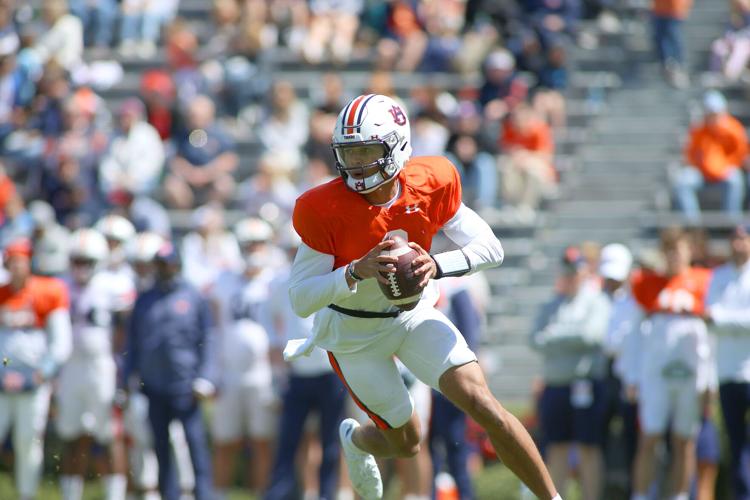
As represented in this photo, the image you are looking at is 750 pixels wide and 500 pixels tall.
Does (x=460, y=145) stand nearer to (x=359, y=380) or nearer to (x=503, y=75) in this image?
(x=503, y=75)

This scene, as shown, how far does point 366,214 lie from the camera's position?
6.20 m

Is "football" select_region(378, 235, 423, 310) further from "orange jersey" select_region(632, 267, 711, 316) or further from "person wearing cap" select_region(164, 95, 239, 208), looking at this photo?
"person wearing cap" select_region(164, 95, 239, 208)

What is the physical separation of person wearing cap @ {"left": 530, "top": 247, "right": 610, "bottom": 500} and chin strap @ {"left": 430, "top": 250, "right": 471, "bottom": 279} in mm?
3940

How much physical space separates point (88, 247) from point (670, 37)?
7.43 m

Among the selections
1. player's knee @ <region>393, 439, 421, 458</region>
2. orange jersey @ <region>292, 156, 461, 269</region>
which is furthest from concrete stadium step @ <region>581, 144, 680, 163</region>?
orange jersey @ <region>292, 156, 461, 269</region>

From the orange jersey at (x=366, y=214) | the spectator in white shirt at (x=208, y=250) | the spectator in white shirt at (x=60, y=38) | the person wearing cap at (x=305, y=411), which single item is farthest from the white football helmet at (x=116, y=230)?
the orange jersey at (x=366, y=214)

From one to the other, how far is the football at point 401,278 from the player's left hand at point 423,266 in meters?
0.02

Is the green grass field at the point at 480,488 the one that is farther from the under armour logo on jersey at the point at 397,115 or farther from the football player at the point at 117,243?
the under armour logo on jersey at the point at 397,115

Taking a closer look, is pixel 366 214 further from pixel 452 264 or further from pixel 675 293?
pixel 675 293

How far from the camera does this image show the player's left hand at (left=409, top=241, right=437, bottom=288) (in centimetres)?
595

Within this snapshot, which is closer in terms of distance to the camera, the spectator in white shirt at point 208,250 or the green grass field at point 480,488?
the green grass field at point 480,488

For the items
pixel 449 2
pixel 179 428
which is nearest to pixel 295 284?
pixel 179 428

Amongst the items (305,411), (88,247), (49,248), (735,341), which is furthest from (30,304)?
(735,341)

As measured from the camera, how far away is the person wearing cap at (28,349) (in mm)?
10250
